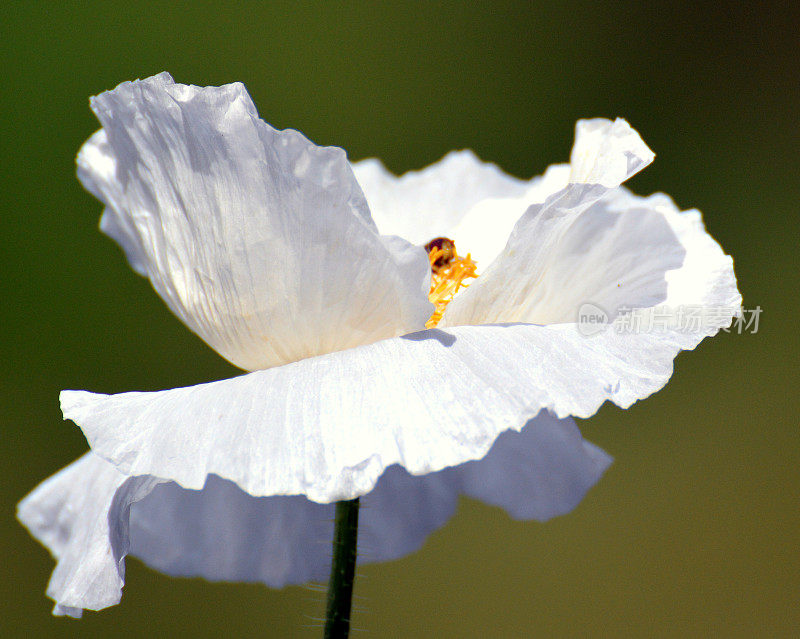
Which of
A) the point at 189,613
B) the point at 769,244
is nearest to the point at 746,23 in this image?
the point at 769,244

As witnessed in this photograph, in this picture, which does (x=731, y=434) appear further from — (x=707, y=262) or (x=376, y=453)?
(x=376, y=453)

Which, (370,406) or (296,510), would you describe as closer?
(370,406)

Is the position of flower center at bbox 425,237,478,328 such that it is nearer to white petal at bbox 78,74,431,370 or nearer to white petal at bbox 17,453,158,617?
white petal at bbox 78,74,431,370

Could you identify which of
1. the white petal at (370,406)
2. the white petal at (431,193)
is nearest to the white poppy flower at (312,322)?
the white petal at (370,406)

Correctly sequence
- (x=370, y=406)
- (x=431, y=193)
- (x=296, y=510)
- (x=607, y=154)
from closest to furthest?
1. (x=370, y=406)
2. (x=607, y=154)
3. (x=296, y=510)
4. (x=431, y=193)

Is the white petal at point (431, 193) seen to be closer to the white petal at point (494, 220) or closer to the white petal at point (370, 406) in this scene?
the white petal at point (494, 220)

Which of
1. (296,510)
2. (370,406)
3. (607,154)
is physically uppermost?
(607,154)

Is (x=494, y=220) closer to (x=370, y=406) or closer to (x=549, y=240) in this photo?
(x=549, y=240)

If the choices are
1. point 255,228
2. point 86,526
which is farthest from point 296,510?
point 255,228
